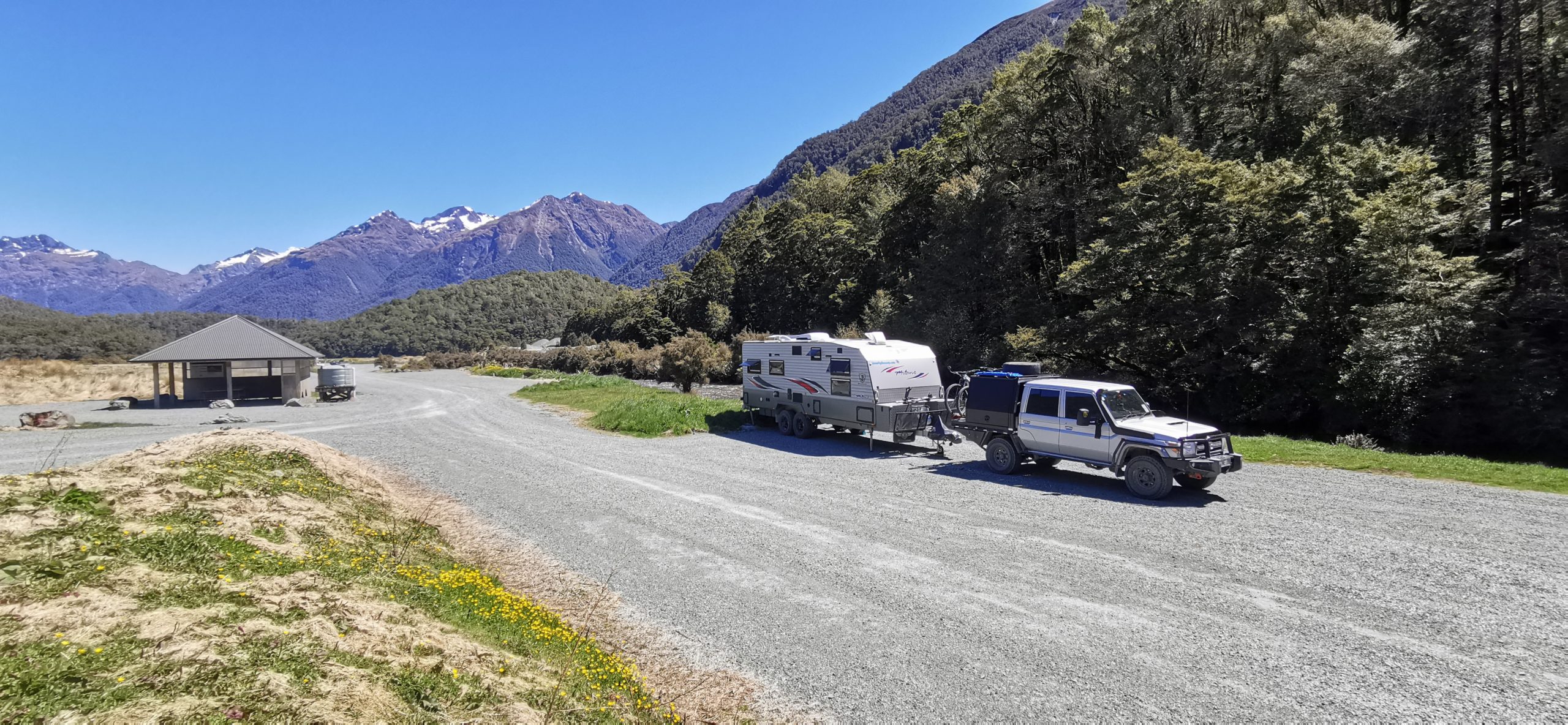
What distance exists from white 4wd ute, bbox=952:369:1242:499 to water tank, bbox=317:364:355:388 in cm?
4185

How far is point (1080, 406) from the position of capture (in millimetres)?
13227

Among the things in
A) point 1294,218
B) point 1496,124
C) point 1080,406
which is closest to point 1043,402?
point 1080,406

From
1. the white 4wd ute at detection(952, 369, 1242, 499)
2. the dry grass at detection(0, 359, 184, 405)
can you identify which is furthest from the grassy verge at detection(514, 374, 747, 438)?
the dry grass at detection(0, 359, 184, 405)

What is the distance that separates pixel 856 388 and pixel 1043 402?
6023mm

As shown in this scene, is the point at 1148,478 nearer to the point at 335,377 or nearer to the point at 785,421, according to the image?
the point at 785,421

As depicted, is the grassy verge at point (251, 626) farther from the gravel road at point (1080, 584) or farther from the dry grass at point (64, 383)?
the dry grass at point (64, 383)

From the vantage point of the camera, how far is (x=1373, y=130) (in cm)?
2200

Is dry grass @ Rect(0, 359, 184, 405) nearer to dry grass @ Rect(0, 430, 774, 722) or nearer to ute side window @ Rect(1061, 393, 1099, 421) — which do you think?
dry grass @ Rect(0, 430, 774, 722)

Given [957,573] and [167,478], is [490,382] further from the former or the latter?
[957,573]

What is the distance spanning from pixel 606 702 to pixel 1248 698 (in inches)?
220

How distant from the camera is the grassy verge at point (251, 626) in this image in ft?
12.4

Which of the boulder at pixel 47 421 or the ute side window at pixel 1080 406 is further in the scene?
the boulder at pixel 47 421

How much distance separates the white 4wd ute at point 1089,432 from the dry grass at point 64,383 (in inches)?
1908

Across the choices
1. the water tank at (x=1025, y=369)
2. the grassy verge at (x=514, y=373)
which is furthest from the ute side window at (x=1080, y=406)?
the grassy verge at (x=514, y=373)
